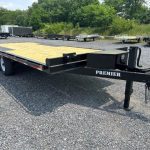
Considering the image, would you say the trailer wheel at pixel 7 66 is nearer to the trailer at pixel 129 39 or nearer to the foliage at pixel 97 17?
the trailer at pixel 129 39

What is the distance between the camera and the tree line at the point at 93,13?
37375 millimetres

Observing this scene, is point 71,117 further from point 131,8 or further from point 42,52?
point 131,8

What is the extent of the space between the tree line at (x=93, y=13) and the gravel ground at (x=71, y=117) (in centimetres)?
2848

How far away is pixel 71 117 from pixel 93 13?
124 ft

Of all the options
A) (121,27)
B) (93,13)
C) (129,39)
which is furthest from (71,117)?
(93,13)

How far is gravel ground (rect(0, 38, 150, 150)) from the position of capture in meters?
3.09

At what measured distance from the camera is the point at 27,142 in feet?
10.2

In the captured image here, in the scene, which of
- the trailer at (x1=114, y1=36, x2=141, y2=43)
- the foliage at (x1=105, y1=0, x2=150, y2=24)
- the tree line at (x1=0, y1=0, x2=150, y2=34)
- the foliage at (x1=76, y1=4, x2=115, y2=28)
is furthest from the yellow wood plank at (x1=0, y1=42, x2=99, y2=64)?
the foliage at (x1=105, y1=0, x2=150, y2=24)

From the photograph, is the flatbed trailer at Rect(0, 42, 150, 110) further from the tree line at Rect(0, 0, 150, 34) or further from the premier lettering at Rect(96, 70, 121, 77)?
the tree line at Rect(0, 0, 150, 34)

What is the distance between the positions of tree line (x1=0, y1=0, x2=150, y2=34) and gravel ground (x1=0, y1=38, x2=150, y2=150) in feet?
93.4

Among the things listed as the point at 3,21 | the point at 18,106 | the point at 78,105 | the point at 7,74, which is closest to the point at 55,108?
the point at 78,105

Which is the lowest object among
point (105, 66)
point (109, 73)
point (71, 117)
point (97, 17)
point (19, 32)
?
point (71, 117)

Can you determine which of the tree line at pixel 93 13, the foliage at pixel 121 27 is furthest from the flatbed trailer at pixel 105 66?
the tree line at pixel 93 13

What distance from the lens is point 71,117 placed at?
151 inches
